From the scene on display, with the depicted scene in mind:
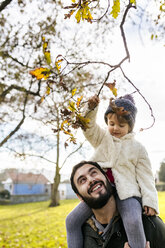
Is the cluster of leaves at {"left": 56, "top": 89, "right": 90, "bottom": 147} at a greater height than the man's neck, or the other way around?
the cluster of leaves at {"left": 56, "top": 89, "right": 90, "bottom": 147}

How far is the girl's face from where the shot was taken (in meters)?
2.34

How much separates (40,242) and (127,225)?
8197mm

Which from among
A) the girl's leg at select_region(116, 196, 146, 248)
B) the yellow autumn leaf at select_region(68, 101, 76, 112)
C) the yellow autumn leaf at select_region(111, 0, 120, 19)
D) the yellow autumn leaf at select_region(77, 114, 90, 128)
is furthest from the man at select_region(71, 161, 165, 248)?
the yellow autumn leaf at select_region(111, 0, 120, 19)

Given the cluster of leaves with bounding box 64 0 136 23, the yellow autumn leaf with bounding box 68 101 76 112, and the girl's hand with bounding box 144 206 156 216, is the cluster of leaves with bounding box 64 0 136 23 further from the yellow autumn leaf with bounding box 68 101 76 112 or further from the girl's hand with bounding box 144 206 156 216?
the girl's hand with bounding box 144 206 156 216

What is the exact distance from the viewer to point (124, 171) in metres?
2.24

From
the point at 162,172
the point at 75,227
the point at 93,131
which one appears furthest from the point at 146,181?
the point at 162,172

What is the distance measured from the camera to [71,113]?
1917 millimetres

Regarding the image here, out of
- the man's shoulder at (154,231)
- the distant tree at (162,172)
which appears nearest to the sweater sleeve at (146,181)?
the man's shoulder at (154,231)

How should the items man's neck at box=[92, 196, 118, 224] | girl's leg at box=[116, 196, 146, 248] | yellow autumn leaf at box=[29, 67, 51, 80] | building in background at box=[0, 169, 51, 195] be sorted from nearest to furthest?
yellow autumn leaf at box=[29, 67, 51, 80], girl's leg at box=[116, 196, 146, 248], man's neck at box=[92, 196, 118, 224], building in background at box=[0, 169, 51, 195]

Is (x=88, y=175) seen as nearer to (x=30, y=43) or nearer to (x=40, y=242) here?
(x=30, y=43)

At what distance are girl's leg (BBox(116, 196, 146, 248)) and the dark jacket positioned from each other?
0.19 metres

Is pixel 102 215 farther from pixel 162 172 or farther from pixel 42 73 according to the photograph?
pixel 162 172

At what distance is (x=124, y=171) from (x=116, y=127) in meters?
0.42

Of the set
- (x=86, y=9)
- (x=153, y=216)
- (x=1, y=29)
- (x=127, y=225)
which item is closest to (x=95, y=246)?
(x=127, y=225)
